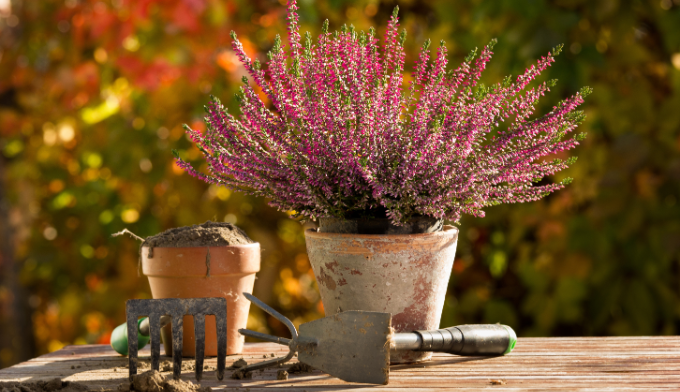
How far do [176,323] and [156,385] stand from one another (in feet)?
0.47

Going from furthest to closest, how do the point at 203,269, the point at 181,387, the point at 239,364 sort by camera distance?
the point at 203,269 → the point at 239,364 → the point at 181,387

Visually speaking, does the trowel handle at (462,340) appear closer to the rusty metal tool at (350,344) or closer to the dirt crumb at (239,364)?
the rusty metal tool at (350,344)

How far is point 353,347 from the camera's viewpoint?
117 cm

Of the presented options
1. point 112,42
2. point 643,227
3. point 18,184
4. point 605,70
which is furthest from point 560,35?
point 18,184

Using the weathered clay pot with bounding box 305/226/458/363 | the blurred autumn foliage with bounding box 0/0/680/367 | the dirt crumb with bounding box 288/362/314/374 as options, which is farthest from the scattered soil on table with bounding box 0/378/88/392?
the blurred autumn foliage with bounding box 0/0/680/367

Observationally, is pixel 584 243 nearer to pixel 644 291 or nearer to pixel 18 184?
pixel 644 291

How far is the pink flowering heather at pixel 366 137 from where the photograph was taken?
1213 mm

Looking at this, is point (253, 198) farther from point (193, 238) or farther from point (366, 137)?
point (366, 137)

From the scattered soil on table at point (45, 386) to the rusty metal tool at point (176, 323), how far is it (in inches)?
4.1

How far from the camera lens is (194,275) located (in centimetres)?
141

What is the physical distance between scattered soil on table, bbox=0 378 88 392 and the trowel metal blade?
1.40ft

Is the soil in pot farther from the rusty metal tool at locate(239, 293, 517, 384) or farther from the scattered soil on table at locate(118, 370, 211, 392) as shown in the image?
the scattered soil on table at locate(118, 370, 211, 392)

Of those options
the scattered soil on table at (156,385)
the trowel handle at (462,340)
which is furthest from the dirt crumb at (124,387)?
the trowel handle at (462,340)

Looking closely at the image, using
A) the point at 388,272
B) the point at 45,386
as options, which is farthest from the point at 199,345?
the point at 388,272
